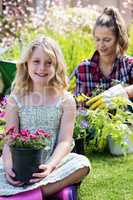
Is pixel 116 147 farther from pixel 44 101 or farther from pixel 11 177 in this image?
pixel 11 177

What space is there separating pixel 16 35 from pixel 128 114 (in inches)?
125

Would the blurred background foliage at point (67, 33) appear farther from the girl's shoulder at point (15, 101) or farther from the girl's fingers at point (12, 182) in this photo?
the girl's fingers at point (12, 182)

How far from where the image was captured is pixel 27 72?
3.67 metres

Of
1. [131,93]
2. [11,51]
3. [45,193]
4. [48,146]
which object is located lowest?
[45,193]

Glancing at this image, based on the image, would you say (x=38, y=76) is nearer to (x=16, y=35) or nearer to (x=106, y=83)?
(x=106, y=83)

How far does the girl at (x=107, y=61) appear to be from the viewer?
4465 mm

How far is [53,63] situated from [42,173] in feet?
2.30

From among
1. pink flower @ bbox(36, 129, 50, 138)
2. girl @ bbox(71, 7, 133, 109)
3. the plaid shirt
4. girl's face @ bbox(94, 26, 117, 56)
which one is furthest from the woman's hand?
pink flower @ bbox(36, 129, 50, 138)

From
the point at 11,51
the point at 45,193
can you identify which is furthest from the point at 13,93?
the point at 11,51

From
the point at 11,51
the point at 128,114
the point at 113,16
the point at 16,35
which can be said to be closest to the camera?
the point at 128,114

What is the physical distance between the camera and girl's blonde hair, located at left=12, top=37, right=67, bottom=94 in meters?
3.56

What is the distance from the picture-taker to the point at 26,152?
10.6ft

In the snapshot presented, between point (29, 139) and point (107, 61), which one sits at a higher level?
point (107, 61)

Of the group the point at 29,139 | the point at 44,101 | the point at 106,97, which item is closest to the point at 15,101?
the point at 44,101
